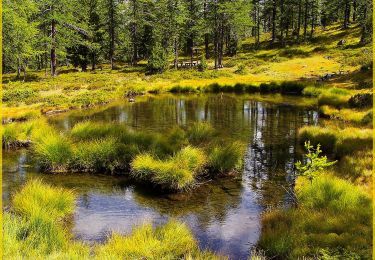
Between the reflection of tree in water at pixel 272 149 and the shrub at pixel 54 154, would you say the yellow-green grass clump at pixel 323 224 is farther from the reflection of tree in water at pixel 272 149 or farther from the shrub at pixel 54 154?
the shrub at pixel 54 154

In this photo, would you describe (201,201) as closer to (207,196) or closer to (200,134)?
(207,196)

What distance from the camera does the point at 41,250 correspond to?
923 centimetres

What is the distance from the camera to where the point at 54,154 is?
1823cm

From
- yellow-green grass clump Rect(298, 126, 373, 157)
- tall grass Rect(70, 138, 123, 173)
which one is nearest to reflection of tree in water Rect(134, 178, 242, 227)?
tall grass Rect(70, 138, 123, 173)

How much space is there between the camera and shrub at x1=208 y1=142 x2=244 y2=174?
58.6 feet

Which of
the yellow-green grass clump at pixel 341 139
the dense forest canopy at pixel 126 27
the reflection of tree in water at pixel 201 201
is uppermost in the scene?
the dense forest canopy at pixel 126 27

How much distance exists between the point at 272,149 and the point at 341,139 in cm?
378

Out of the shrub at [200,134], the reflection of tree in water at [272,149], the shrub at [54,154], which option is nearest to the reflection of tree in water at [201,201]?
the reflection of tree in water at [272,149]

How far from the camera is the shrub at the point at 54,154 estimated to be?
18078mm

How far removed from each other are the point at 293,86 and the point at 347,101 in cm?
1597

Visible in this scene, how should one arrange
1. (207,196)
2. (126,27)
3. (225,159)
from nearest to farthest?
(207,196)
(225,159)
(126,27)

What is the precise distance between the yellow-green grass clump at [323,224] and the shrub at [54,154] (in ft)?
31.2

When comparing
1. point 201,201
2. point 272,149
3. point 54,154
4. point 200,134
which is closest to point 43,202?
point 201,201

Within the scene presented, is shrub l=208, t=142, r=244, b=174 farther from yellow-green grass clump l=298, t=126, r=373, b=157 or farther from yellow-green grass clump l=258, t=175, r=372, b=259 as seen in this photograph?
yellow-green grass clump l=298, t=126, r=373, b=157
